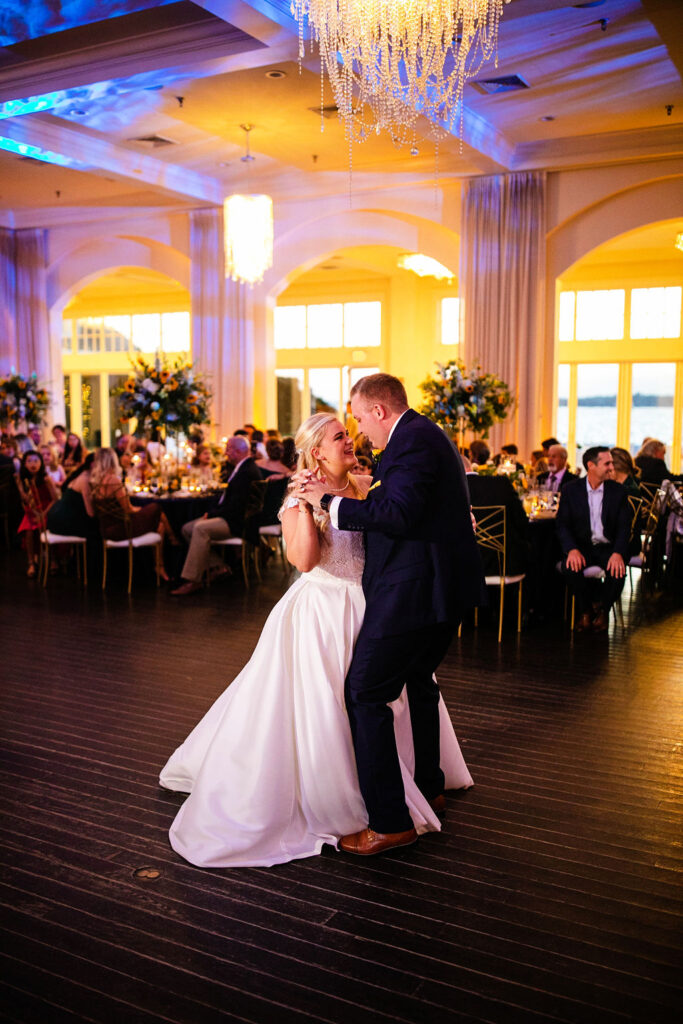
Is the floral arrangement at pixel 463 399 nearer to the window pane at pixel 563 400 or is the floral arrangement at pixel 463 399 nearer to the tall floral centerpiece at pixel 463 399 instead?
Result: the tall floral centerpiece at pixel 463 399

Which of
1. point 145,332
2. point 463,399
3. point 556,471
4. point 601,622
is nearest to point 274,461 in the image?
point 463,399

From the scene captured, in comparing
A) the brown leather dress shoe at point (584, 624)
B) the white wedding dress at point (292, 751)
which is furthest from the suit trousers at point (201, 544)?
the white wedding dress at point (292, 751)

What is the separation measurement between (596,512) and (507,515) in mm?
730

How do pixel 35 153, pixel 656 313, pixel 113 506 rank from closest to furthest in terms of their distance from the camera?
pixel 113 506, pixel 35 153, pixel 656 313

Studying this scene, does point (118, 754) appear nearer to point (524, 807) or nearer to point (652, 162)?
point (524, 807)

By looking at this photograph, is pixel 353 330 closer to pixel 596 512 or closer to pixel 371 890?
pixel 596 512

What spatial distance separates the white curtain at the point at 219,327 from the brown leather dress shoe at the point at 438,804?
10.5 meters

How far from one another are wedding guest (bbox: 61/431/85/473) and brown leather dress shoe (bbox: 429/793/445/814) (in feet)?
32.2

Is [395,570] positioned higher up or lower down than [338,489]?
lower down

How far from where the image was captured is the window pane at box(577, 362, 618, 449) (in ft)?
53.3

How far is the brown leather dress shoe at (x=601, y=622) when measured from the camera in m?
7.02

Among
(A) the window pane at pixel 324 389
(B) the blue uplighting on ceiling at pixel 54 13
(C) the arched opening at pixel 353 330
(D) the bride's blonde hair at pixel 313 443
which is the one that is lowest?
(D) the bride's blonde hair at pixel 313 443

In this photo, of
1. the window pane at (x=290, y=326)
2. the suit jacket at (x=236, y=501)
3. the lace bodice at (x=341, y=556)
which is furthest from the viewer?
the window pane at (x=290, y=326)

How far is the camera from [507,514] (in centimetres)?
664
